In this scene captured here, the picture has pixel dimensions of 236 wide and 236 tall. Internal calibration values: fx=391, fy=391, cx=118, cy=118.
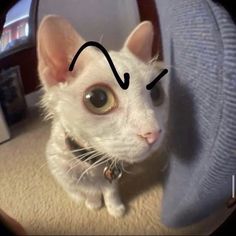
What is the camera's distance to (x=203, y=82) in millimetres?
357

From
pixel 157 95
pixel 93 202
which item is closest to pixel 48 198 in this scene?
pixel 93 202

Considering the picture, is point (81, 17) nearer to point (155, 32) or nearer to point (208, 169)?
point (155, 32)

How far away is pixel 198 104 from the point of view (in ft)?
1.22

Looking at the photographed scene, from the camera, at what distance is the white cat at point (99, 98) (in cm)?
32

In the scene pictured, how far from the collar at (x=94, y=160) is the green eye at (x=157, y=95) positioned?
0.07m

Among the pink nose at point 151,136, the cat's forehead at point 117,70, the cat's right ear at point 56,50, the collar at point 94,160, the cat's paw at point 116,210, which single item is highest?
the cat's right ear at point 56,50

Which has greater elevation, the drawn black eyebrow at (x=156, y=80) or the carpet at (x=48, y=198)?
the drawn black eyebrow at (x=156, y=80)

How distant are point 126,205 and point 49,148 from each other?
0.10 m

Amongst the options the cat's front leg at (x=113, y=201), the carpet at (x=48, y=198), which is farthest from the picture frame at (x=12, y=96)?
the cat's front leg at (x=113, y=201)

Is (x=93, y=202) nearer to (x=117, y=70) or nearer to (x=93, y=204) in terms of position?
(x=93, y=204)

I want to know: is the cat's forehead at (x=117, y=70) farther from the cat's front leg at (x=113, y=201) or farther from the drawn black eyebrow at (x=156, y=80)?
the cat's front leg at (x=113, y=201)

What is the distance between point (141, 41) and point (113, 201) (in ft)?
0.52

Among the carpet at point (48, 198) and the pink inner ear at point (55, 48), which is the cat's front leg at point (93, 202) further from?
the pink inner ear at point (55, 48)

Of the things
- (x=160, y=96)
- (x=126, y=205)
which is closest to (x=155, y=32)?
(x=160, y=96)
